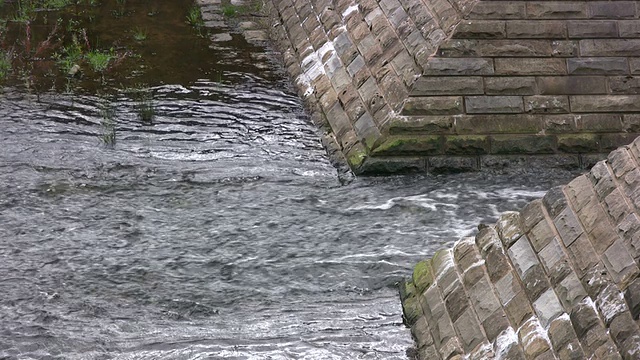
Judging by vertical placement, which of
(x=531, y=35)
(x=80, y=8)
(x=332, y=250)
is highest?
(x=531, y=35)

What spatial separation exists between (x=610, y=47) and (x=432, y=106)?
1.95 metres

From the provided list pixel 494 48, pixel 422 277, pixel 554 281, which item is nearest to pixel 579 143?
pixel 494 48

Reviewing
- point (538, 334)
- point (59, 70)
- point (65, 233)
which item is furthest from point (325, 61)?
point (538, 334)

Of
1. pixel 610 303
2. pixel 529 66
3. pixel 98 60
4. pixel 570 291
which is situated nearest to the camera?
pixel 610 303

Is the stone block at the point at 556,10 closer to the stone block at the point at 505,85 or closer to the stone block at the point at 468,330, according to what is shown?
the stone block at the point at 505,85

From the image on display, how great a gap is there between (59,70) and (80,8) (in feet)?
9.78

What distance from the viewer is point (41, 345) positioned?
727 centimetres

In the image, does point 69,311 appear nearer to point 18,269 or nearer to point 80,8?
point 18,269

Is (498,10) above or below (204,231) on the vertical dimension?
above

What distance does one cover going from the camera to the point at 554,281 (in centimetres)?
577

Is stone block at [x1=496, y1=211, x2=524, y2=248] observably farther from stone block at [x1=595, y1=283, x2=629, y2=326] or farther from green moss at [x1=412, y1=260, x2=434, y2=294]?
stone block at [x1=595, y1=283, x2=629, y2=326]

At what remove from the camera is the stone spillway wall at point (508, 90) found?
10344mm

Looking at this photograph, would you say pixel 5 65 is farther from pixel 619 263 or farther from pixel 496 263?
pixel 619 263

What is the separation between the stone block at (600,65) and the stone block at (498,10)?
73 cm
